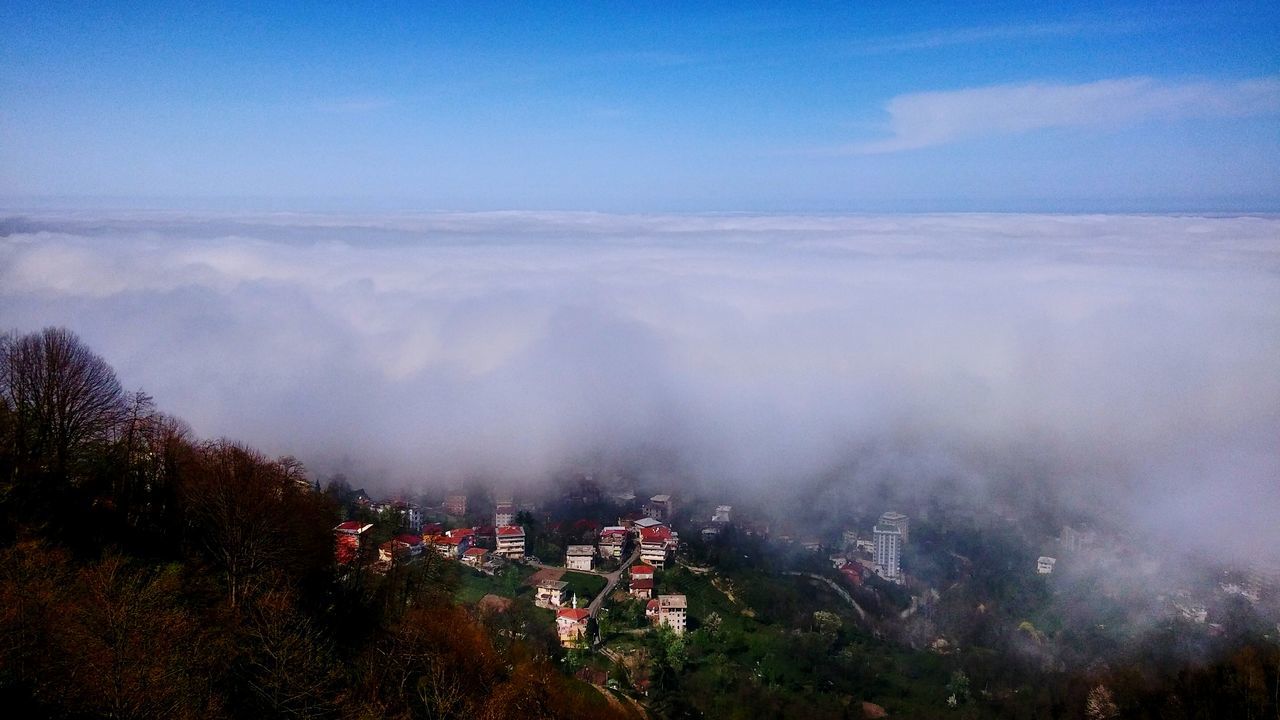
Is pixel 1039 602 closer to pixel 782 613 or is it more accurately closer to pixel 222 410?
pixel 782 613

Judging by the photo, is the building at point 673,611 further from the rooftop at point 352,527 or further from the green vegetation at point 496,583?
the rooftop at point 352,527

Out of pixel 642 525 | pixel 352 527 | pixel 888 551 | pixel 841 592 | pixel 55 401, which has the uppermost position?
pixel 55 401

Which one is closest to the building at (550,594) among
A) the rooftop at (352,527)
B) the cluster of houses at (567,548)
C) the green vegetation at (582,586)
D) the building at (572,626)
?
the cluster of houses at (567,548)

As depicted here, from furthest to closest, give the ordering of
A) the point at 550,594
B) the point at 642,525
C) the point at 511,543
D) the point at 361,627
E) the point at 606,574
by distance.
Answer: the point at 642,525 < the point at 511,543 < the point at 606,574 < the point at 550,594 < the point at 361,627

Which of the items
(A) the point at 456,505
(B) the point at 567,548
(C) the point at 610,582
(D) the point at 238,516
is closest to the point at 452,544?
(B) the point at 567,548

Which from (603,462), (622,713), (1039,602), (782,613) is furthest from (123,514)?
(1039,602)

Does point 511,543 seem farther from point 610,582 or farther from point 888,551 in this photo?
point 888,551

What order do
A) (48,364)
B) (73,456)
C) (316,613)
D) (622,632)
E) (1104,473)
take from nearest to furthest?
1. (316,613)
2. (73,456)
3. (48,364)
4. (622,632)
5. (1104,473)

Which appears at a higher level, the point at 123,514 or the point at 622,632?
the point at 123,514
